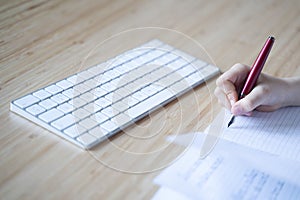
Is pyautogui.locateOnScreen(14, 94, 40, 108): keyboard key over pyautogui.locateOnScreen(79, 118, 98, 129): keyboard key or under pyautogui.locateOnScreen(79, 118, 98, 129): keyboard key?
over

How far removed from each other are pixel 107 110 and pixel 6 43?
365 millimetres

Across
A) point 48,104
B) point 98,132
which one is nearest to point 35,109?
point 48,104

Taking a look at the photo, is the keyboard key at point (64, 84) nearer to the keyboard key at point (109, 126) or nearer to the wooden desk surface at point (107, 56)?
the wooden desk surface at point (107, 56)

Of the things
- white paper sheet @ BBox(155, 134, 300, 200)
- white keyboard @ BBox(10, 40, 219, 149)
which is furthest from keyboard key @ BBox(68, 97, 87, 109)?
white paper sheet @ BBox(155, 134, 300, 200)

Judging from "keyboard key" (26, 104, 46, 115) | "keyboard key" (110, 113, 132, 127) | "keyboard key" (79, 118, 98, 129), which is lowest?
"keyboard key" (110, 113, 132, 127)

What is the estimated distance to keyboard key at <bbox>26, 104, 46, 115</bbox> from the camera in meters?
0.72

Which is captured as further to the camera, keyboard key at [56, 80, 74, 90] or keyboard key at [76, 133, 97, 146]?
keyboard key at [56, 80, 74, 90]

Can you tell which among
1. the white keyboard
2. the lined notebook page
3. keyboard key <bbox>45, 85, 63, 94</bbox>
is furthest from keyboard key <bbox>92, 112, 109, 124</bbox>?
the lined notebook page

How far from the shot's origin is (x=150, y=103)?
0.78 m

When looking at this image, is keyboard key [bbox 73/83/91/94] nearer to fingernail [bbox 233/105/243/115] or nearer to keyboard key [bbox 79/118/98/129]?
keyboard key [bbox 79/118/98/129]

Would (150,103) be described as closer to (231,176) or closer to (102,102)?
(102,102)

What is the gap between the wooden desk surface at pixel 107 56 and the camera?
62cm

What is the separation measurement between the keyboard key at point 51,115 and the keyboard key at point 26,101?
0.04 meters

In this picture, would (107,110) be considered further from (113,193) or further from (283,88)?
(283,88)
